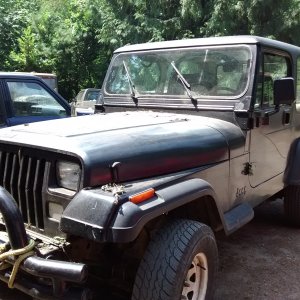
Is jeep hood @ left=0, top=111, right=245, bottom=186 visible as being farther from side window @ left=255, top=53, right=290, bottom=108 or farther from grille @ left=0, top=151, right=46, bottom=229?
side window @ left=255, top=53, right=290, bottom=108

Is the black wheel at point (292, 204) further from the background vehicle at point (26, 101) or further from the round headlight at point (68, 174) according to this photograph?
the background vehicle at point (26, 101)

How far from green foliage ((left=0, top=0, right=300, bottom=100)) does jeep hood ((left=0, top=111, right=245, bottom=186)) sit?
563 inches

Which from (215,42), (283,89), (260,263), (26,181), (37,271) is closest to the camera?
(37,271)

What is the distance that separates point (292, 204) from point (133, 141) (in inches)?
109

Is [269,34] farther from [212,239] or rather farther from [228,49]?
[212,239]

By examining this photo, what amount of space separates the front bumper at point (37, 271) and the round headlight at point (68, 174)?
1.00 ft

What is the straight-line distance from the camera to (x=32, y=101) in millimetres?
6180

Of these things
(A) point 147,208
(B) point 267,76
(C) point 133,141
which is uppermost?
(B) point 267,76

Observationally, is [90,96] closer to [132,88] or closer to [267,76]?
[132,88]

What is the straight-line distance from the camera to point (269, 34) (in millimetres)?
16703

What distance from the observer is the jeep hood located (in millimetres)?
2555

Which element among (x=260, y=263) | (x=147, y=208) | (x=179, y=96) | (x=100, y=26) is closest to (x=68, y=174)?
(x=147, y=208)

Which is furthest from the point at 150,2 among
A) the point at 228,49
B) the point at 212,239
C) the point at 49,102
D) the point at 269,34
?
the point at 212,239

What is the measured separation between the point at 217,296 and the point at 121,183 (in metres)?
1.49
